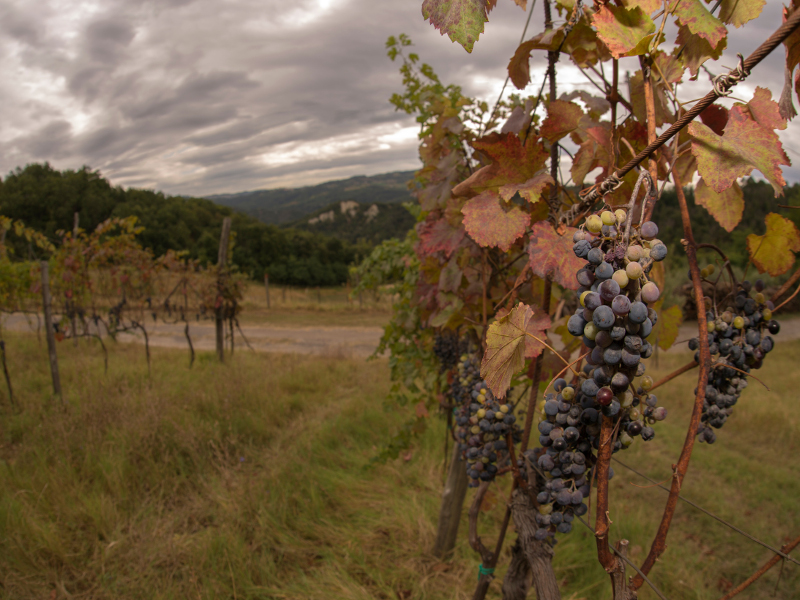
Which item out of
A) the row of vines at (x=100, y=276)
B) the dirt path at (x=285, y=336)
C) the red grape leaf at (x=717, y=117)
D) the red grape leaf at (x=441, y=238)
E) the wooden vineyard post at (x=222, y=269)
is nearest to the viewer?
the red grape leaf at (x=717, y=117)

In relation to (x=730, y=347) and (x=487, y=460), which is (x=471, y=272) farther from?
(x=730, y=347)

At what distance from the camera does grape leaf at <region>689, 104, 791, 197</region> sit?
630mm

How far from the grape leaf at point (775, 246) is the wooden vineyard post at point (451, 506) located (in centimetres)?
178

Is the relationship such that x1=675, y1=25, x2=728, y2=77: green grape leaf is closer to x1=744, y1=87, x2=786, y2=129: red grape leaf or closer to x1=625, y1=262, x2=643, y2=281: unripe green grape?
x1=744, y1=87, x2=786, y2=129: red grape leaf

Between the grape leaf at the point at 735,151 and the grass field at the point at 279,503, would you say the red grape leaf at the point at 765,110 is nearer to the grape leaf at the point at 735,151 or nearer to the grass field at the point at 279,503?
the grape leaf at the point at 735,151

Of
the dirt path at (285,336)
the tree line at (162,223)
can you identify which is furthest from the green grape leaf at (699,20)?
the tree line at (162,223)

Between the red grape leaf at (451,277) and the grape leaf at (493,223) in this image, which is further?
the red grape leaf at (451,277)

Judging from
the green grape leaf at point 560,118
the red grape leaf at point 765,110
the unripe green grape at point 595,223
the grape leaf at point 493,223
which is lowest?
the unripe green grape at point 595,223

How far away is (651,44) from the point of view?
734 millimetres

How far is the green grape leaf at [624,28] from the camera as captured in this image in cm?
72

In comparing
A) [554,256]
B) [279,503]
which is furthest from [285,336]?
[554,256]

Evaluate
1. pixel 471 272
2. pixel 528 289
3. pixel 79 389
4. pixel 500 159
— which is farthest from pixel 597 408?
pixel 79 389

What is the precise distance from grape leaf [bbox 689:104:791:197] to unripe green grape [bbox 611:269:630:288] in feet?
0.62

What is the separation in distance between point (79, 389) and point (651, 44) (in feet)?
22.9
